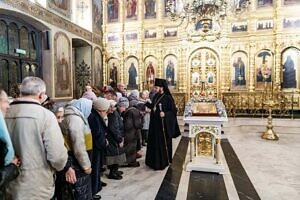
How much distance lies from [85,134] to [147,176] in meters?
2.08

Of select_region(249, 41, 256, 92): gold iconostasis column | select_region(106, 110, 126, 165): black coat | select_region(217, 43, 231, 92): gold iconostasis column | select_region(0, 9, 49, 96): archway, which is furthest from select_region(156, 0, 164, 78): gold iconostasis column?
select_region(106, 110, 126, 165): black coat

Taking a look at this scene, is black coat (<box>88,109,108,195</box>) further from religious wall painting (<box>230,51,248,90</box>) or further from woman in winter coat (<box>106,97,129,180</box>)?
religious wall painting (<box>230,51,248,90</box>)

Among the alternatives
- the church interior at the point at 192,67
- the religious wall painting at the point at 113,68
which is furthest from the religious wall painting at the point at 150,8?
the religious wall painting at the point at 113,68

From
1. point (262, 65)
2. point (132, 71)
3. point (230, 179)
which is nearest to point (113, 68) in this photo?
point (132, 71)

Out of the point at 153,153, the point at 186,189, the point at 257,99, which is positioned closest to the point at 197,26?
the point at 257,99

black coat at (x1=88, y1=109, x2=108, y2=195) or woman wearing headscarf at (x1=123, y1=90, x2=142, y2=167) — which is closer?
black coat at (x1=88, y1=109, x2=108, y2=195)

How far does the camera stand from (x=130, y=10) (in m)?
13.7

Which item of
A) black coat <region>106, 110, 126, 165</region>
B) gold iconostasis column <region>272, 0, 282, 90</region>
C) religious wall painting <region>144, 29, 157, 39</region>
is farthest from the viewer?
religious wall painting <region>144, 29, 157, 39</region>

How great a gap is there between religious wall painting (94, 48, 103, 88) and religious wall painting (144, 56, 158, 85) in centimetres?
254

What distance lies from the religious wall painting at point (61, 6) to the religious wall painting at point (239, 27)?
7.71m

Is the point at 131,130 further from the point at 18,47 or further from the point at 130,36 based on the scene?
the point at 130,36

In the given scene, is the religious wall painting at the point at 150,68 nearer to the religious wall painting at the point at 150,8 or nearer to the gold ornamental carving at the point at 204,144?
the religious wall painting at the point at 150,8

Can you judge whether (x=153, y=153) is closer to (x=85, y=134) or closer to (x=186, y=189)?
(x=186, y=189)

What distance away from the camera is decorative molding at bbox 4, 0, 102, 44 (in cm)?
727
